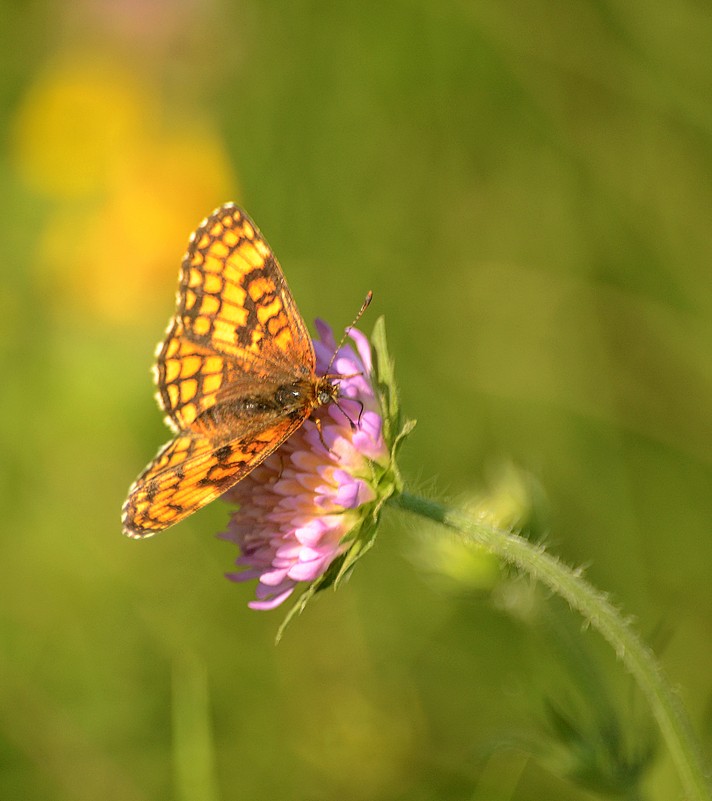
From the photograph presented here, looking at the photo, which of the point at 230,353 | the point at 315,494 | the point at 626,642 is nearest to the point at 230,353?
the point at 230,353

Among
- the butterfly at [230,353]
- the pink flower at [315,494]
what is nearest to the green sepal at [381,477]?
the pink flower at [315,494]

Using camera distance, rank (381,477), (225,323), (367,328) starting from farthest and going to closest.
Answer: (367,328), (225,323), (381,477)

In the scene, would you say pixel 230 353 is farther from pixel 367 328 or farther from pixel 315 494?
pixel 367 328

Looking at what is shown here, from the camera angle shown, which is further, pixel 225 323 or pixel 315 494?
pixel 225 323

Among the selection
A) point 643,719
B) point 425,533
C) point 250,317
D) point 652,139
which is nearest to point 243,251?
point 250,317

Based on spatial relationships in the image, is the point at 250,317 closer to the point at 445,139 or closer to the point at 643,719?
the point at 643,719

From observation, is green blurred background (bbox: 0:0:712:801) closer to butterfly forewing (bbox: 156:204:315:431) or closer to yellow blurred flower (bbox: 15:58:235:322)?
yellow blurred flower (bbox: 15:58:235:322)

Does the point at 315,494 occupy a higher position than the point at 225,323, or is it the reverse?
the point at 225,323
